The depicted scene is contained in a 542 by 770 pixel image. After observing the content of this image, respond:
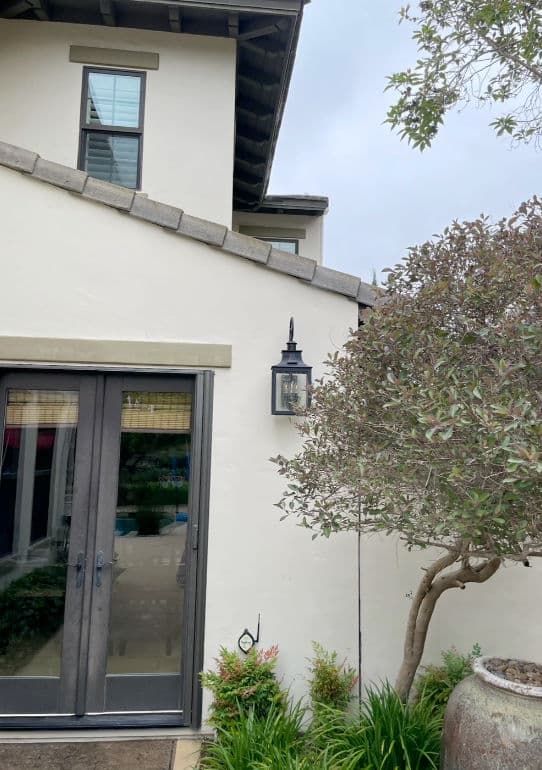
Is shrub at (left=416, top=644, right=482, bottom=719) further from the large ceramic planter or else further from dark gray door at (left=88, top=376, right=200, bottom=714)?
dark gray door at (left=88, top=376, right=200, bottom=714)

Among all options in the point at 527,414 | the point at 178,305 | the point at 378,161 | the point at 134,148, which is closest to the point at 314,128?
the point at 378,161

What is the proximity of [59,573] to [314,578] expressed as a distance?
195cm

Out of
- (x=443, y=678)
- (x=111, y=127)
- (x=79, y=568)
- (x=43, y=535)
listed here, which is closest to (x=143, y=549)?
(x=79, y=568)

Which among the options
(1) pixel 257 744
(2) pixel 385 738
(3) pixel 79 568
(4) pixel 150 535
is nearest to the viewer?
(2) pixel 385 738

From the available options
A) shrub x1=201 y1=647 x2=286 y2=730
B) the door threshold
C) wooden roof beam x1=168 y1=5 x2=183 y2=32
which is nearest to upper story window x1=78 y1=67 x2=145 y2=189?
wooden roof beam x1=168 y1=5 x2=183 y2=32

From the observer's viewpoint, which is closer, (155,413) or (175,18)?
(155,413)

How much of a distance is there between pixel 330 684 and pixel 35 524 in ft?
8.23

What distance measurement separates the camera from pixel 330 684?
4.01m

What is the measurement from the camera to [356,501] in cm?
372

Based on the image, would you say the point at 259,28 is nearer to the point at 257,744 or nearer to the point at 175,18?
the point at 175,18

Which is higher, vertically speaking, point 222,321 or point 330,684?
point 222,321

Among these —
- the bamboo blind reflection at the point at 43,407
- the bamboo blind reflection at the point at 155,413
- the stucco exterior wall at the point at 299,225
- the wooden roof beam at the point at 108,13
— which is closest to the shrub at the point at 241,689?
the bamboo blind reflection at the point at 155,413

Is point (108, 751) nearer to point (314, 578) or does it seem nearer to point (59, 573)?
point (59, 573)

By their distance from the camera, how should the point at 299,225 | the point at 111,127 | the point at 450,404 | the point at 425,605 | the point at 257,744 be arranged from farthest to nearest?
the point at 299,225 < the point at 111,127 < the point at 425,605 < the point at 257,744 < the point at 450,404
